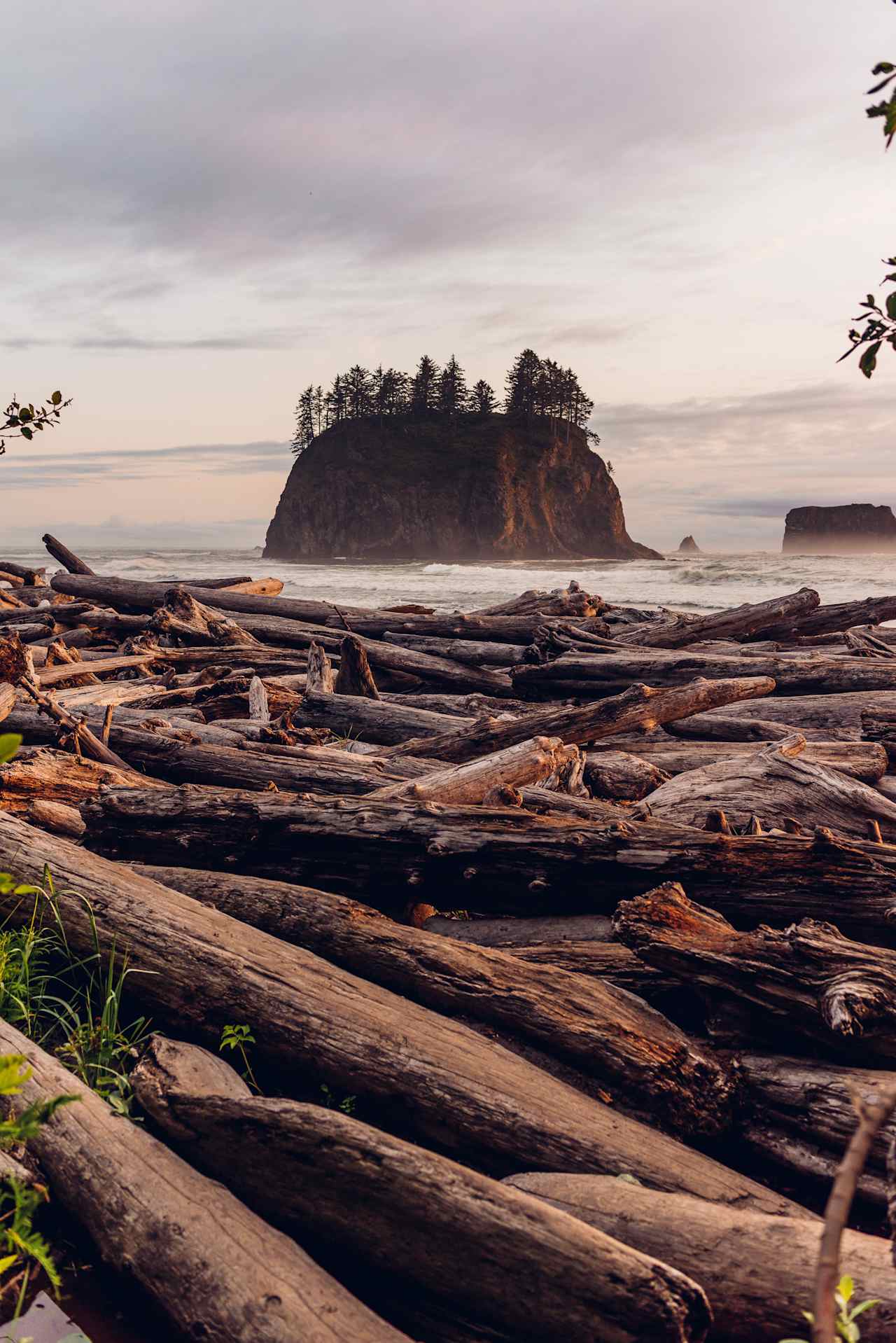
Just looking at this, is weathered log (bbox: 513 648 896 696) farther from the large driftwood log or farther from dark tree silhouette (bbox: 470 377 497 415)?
dark tree silhouette (bbox: 470 377 497 415)

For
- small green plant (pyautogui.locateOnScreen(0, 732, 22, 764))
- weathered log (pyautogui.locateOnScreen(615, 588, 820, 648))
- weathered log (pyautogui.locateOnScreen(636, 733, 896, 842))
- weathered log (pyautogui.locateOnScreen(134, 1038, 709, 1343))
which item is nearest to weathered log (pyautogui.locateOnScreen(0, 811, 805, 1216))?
weathered log (pyautogui.locateOnScreen(134, 1038, 709, 1343))

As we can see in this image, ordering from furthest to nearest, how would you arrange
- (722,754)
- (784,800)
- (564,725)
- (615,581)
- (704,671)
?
1. (615,581)
2. (704,671)
3. (722,754)
4. (564,725)
5. (784,800)

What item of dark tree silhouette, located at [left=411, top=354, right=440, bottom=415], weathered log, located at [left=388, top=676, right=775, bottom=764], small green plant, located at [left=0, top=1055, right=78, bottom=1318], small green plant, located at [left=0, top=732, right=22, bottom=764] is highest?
dark tree silhouette, located at [left=411, top=354, right=440, bottom=415]

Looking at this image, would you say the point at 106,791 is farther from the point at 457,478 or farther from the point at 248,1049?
the point at 457,478

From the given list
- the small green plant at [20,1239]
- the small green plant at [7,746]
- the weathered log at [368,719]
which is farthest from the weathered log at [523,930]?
the weathered log at [368,719]

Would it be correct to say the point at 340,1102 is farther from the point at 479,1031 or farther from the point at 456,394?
the point at 456,394

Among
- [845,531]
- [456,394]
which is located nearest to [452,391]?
[456,394]

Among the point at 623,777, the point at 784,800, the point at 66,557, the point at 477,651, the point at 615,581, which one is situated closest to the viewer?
the point at 784,800

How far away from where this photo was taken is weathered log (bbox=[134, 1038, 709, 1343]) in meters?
1.88

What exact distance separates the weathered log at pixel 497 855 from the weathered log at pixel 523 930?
0.06 meters

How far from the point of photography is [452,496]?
326ft

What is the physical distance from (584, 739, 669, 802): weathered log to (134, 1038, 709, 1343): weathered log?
3859mm

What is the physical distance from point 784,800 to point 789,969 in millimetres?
2278

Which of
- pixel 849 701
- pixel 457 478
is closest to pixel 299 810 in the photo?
pixel 849 701
